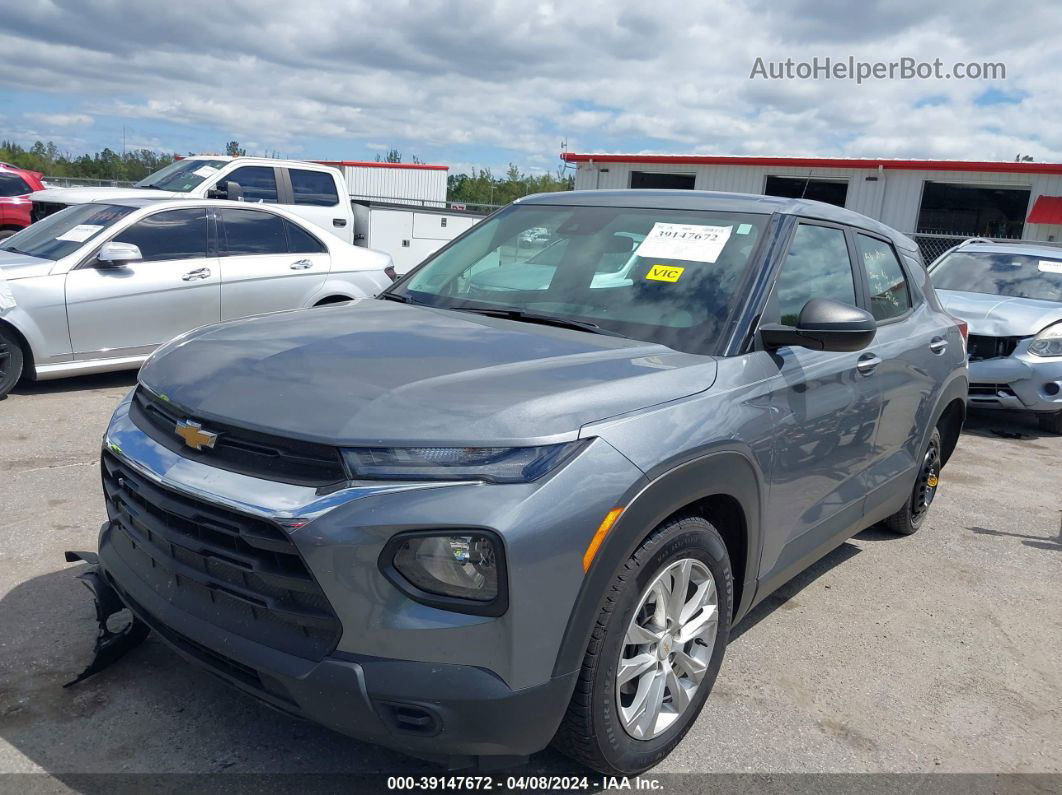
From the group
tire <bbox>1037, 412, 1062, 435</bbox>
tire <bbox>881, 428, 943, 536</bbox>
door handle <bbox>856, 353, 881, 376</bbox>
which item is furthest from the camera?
tire <bbox>1037, 412, 1062, 435</bbox>

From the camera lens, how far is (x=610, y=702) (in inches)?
97.0

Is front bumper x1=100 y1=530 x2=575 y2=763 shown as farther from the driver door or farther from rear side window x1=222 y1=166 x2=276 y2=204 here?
rear side window x1=222 y1=166 x2=276 y2=204

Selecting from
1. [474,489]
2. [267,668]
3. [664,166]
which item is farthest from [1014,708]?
[664,166]

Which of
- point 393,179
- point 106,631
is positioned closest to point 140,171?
point 393,179

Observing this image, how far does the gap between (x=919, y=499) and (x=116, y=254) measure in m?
6.01

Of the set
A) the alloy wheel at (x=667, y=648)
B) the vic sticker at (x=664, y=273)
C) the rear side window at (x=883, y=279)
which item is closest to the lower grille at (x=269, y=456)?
the alloy wheel at (x=667, y=648)

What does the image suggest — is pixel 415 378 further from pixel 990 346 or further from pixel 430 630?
pixel 990 346

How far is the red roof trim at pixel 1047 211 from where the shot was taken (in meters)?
20.3

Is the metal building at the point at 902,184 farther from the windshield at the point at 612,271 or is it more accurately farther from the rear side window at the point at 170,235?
the windshield at the point at 612,271

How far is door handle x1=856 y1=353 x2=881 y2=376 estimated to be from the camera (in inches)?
145

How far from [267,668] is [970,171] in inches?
941

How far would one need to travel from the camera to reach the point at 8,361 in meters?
6.69

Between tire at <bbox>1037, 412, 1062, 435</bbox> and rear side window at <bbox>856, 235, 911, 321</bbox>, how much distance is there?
496 centimetres

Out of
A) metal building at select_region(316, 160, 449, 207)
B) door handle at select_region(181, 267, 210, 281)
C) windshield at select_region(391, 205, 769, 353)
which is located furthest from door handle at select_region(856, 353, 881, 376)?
metal building at select_region(316, 160, 449, 207)
